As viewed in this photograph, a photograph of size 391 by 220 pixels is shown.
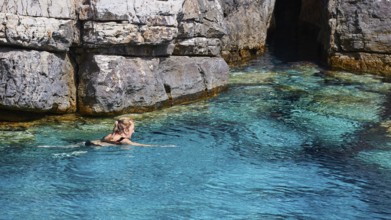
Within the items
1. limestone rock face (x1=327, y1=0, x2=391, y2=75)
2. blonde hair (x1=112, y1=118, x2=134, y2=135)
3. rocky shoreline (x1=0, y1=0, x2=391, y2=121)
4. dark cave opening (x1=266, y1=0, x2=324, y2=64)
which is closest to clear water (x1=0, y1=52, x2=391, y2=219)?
blonde hair (x1=112, y1=118, x2=134, y2=135)

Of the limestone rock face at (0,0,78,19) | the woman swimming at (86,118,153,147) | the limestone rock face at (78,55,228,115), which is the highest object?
the limestone rock face at (0,0,78,19)

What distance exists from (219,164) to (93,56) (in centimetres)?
331

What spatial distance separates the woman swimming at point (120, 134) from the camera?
10562mm

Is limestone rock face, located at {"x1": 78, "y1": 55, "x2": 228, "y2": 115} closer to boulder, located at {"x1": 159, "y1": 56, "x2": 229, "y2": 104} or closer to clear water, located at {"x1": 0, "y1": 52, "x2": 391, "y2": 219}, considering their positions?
boulder, located at {"x1": 159, "y1": 56, "x2": 229, "y2": 104}

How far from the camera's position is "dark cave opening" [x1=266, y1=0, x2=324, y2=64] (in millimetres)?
18438

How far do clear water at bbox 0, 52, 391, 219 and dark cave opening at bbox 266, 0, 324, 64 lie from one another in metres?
4.31

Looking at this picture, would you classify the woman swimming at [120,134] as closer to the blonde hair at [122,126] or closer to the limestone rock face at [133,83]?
the blonde hair at [122,126]

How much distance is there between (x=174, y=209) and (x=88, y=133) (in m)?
3.44

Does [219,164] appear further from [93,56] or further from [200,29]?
[200,29]

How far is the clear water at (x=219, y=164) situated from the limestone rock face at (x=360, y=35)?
2.51 meters

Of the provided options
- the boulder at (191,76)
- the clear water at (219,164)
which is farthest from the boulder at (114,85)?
the boulder at (191,76)

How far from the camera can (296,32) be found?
22.0 m

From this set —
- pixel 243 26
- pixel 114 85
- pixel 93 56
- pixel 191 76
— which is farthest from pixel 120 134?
pixel 243 26

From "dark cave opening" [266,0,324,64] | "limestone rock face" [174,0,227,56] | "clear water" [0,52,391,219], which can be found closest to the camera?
"clear water" [0,52,391,219]
